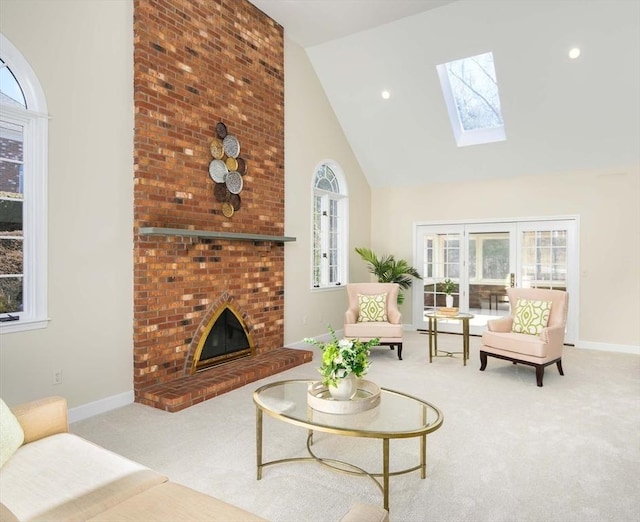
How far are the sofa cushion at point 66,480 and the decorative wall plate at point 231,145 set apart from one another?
3.66 meters

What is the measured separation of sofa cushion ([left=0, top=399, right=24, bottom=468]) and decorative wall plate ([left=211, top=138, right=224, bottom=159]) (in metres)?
3.40

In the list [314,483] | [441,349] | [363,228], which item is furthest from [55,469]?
[363,228]

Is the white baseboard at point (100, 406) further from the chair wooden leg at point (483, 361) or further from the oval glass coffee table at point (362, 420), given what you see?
the chair wooden leg at point (483, 361)

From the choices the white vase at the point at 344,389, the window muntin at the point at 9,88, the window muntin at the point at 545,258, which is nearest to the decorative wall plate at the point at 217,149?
the window muntin at the point at 9,88

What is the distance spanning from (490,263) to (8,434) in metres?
6.96

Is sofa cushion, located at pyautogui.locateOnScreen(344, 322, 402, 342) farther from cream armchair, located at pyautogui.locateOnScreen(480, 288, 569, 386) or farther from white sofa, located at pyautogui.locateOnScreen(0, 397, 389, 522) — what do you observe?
white sofa, located at pyautogui.locateOnScreen(0, 397, 389, 522)

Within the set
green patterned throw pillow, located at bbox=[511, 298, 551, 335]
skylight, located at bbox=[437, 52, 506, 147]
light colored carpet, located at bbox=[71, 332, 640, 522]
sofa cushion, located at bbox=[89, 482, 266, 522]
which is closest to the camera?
sofa cushion, located at bbox=[89, 482, 266, 522]

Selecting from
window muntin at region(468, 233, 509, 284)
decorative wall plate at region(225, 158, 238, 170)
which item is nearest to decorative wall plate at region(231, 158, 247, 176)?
decorative wall plate at region(225, 158, 238, 170)

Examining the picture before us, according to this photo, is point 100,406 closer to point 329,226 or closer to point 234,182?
point 234,182

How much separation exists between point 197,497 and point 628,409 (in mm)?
3984

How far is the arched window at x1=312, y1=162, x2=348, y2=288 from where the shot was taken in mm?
7152

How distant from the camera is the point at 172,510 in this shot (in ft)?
5.40

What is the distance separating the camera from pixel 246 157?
18.0ft

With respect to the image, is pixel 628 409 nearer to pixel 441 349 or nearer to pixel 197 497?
pixel 441 349
